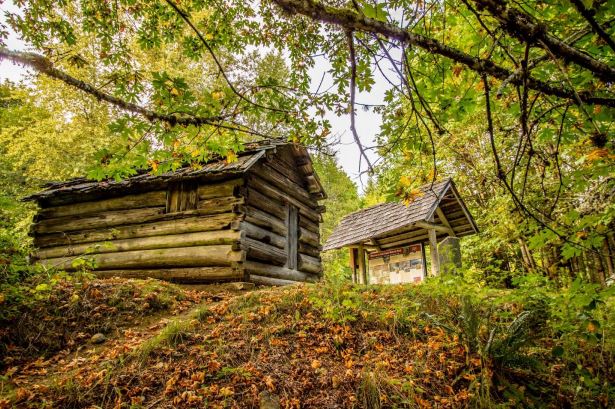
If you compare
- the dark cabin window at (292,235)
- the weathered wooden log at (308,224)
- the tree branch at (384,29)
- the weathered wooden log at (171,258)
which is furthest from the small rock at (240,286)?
the tree branch at (384,29)

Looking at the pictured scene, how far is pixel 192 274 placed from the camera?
784cm

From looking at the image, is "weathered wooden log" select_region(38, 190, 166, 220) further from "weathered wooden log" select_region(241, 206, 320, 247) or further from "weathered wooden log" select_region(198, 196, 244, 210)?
"weathered wooden log" select_region(241, 206, 320, 247)

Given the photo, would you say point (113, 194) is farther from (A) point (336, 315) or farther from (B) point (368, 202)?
(B) point (368, 202)

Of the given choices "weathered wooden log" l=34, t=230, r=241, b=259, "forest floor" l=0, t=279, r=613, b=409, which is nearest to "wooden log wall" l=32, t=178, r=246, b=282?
"weathered wooden log" l=34, t=230, r=241, b=259

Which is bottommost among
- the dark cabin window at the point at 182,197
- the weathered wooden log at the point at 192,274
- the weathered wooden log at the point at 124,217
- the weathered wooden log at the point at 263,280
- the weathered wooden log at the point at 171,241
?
the weathered wooden log at the point at 263,280

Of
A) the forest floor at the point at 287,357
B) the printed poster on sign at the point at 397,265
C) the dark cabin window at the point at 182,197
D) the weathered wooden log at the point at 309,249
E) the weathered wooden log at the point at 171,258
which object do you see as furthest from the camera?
the weathered wooden log at the point at 309,249

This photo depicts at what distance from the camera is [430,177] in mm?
2557

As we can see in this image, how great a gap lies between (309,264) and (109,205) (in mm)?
6144

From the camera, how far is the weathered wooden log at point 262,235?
7.94m

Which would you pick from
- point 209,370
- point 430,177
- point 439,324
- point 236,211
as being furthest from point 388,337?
point 236,211

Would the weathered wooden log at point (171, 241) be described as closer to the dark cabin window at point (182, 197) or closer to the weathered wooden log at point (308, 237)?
the dark cabin window at point (182, 197)

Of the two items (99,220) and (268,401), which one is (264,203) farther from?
(268,401)

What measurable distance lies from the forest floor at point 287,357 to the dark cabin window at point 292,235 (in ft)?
15.0

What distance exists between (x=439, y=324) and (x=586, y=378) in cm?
136
